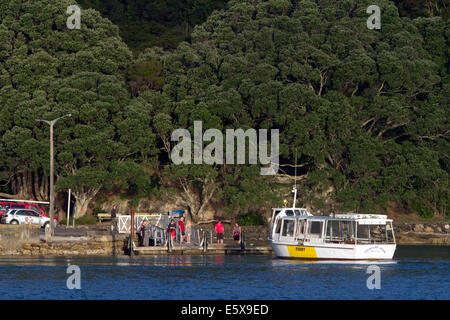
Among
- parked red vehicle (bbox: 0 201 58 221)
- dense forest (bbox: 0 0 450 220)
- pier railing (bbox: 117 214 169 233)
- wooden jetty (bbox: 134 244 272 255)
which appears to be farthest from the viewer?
dense forest (bbox: 0 0 450 220)

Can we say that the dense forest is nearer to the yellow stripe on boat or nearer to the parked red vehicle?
the parked red vehicle

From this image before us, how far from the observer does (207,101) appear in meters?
81.3

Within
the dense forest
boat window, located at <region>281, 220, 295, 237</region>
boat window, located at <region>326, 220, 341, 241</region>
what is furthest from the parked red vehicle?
boat window, located at <region>326, 220, 341, 241</region>

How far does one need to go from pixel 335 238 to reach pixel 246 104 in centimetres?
2962

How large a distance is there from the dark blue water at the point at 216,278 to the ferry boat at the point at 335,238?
0.72m

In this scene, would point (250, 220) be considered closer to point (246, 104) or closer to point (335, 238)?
point (246, 104)

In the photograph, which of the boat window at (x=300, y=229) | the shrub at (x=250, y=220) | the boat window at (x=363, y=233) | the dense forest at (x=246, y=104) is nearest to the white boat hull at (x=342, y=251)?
the boat window at (x=363, y=233)

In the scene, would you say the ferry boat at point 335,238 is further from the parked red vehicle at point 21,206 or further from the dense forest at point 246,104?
the parked red vehicle at point 21,206

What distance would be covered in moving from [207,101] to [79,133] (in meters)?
11.6

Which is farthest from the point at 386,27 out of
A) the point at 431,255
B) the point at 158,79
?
the point at 431,255

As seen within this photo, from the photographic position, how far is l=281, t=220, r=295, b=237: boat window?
56.5 metres

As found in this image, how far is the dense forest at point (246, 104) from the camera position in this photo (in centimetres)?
7894

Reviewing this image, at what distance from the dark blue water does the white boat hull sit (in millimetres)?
573

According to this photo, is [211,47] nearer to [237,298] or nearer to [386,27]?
[386,27]
